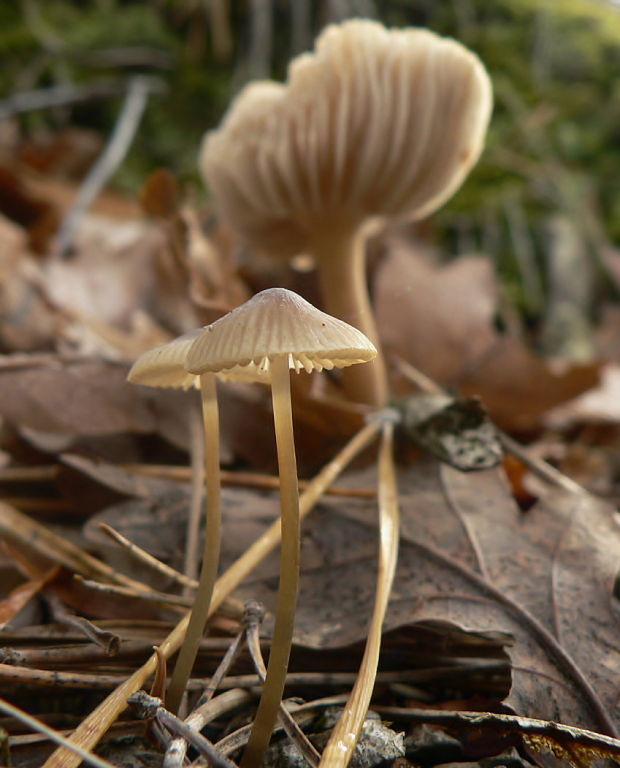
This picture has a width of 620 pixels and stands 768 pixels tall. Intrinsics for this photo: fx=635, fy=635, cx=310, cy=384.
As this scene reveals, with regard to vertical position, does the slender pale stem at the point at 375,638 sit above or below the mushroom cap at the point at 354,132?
below

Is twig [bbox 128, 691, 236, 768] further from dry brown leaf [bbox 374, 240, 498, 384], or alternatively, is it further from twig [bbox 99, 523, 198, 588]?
dry brown leaf [bbox 374, 240, 498, 384]

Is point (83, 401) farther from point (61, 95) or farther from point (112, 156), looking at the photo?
point (61, 95)

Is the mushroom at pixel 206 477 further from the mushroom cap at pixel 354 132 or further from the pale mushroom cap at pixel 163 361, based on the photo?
the mushroom cap at pixel 354 132

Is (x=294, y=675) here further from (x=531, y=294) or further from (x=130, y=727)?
(x=531, y=294)

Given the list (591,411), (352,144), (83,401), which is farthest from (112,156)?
(591,411)

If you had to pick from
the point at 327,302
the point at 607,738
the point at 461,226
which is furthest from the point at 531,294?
the point at 607,738

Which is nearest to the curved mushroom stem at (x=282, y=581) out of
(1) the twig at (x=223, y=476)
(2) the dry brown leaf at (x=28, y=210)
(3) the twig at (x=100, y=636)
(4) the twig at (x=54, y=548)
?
(3) the twig at (x=100, y=636)
